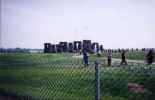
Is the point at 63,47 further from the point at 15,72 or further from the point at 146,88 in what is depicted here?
the point at 146,88

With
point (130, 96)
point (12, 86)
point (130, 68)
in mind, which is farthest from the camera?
point (12, 86)

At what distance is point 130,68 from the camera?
589cm

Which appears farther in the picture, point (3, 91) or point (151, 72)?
point (3, 91)

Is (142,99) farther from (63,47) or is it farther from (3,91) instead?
(63,47)

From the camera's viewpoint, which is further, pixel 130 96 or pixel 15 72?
pixel 15 72

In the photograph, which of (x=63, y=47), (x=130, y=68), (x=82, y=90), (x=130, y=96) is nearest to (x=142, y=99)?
(x=130, y=96)

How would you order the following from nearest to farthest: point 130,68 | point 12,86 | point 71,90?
1. point 130,68
2. point 71,90
3. point 12,86

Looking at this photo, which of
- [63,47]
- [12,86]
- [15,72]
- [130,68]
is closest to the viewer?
[130,68]

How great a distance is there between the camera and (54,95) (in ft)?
30.7

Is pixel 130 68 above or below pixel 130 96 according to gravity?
above

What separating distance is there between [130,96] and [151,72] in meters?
4.88

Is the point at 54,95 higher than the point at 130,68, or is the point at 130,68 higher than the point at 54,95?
the point at 130,68

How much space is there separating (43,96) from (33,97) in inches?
11.8

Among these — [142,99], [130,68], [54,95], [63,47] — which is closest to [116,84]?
[142,99]
